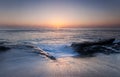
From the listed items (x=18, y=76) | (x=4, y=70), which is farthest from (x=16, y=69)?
(x=18, y=76)

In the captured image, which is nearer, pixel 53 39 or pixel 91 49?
pixel 91 49

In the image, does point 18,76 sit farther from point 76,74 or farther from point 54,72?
point 76,74

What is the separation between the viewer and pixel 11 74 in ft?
17.5

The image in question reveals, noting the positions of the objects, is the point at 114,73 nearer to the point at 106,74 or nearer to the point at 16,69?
the point at 106,74

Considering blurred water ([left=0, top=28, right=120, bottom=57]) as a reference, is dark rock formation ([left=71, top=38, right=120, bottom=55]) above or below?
above

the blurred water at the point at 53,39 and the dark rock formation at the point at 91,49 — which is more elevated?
the dark rock formation at the point at 91,49

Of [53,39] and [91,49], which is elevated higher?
[91,49]

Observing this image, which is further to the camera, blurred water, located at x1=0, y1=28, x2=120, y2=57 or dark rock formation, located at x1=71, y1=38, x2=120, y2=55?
blurred water, located at x1=0, y1=28, x2=120, y2=57

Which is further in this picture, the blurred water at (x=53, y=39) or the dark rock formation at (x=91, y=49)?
the blurred water at (x=53, y=39)

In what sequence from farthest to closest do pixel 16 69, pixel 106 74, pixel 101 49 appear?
1. pixel 101 49
2. pixel 16 69
3. pixel 106 74

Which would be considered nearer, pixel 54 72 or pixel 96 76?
pixel 96 76

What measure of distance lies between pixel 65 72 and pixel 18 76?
140cm

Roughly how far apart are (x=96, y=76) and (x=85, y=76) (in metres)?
0.30

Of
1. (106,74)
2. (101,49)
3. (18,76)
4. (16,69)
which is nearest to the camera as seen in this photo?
(18,76)
